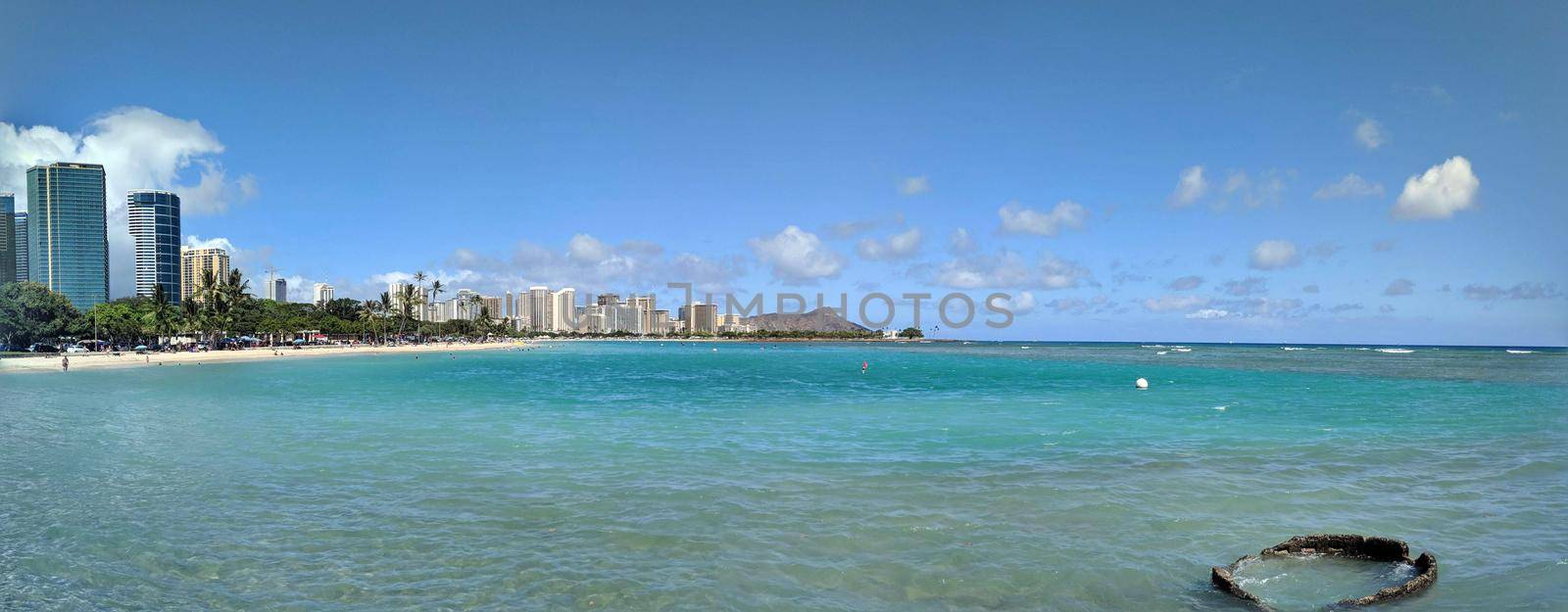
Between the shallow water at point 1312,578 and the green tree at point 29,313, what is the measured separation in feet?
277

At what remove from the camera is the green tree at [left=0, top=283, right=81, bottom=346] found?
197 feet

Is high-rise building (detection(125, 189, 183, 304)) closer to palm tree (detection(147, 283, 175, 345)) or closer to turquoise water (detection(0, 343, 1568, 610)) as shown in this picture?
palm tree (detection(147, 283, 175, 345))

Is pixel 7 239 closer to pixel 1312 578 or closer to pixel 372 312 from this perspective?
pixel 372 312

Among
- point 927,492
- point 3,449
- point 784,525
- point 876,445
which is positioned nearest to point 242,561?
point 784,525

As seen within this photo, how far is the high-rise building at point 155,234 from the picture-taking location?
467 ft

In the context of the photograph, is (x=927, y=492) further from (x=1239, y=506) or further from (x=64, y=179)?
(x=64, y=179)

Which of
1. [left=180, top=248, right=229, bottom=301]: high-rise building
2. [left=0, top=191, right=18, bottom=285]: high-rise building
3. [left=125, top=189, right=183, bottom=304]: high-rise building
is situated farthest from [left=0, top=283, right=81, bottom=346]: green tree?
[left=180, top=248, right=229, bottom=301]: high-rise building

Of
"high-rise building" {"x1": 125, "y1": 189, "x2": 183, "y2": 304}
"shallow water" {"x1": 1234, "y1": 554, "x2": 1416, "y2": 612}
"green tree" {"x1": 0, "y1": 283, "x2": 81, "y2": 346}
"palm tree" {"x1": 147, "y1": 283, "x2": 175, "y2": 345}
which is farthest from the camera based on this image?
"high-rise building" {"x1": 125, "y1": 189, "x2": 183, "y2": 304}

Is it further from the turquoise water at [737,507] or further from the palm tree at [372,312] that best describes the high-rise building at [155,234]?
the turquoise water at [737,507]

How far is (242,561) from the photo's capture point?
721 cm

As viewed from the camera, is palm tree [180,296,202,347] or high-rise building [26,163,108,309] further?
high-rise building [26,163,108,309]

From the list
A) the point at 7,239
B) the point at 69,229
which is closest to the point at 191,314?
the point at 7,239

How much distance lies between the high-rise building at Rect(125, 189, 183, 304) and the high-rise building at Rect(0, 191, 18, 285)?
75953 millimetres

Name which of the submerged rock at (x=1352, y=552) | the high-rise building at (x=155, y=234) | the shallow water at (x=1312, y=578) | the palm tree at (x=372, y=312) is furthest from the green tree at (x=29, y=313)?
the high-rise building at (x=155, y=234)
